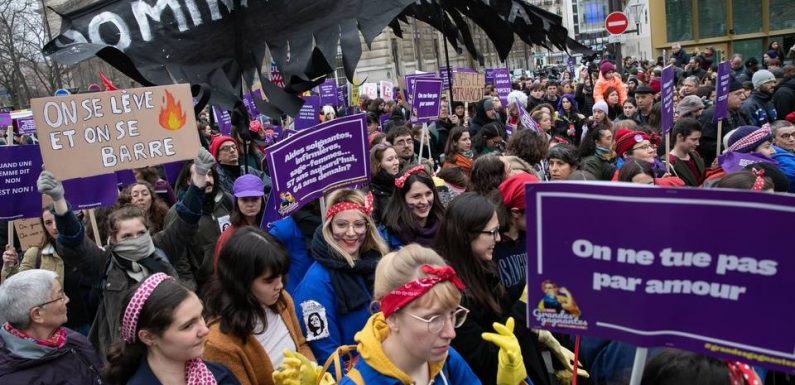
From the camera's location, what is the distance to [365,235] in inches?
164

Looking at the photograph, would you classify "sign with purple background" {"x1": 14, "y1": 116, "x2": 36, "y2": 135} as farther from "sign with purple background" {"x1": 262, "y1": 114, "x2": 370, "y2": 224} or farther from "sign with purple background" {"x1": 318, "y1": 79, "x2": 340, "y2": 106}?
"sign with purple background" {"x1": 262, "y1": 114, "x2": 370, "y2": 224}

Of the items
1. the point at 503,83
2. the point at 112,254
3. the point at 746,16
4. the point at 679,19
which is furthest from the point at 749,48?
the point at 112,254

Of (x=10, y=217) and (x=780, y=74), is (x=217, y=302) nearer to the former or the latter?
(x=10, y=217)

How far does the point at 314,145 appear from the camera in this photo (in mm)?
4793

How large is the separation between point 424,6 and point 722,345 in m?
5.12

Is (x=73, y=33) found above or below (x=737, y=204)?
above

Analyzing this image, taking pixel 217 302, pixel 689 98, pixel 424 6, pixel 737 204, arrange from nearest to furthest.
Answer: pixel 737 204 → pixel 217 302 → pixel 424 6 → pixel 689 98

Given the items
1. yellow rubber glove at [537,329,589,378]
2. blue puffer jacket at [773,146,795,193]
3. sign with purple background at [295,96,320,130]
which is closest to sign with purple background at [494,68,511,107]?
sign with purple background at [295,96,320,130]

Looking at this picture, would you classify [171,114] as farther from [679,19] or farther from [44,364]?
[679,19]

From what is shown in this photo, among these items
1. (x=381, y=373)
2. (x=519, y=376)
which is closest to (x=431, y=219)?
(x=519, y=376)

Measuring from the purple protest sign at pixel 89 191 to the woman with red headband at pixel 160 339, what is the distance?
2.93 meters

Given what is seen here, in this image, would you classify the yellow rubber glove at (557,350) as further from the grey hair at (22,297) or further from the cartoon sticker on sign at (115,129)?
the cartoon sticker on sign at (115,129)

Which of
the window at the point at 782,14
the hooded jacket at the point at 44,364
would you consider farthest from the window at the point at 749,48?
the hooded jacket at the point at 44,364

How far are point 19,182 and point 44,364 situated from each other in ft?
8.14
